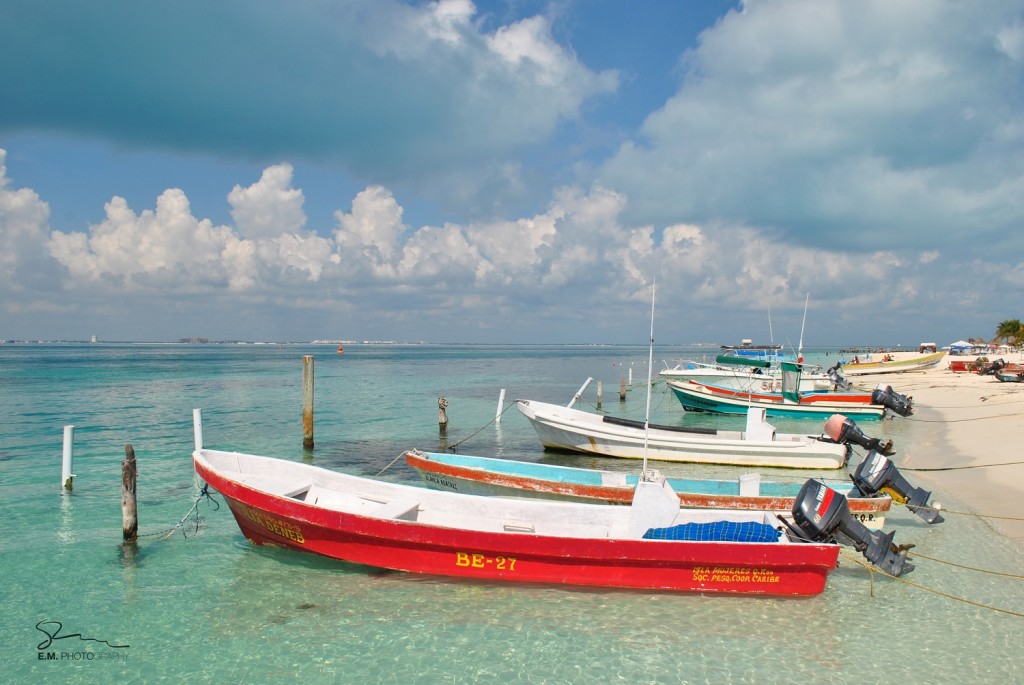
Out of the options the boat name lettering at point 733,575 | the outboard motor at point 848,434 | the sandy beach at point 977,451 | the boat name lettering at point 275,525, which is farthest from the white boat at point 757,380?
the boat name lettering at point 275,525

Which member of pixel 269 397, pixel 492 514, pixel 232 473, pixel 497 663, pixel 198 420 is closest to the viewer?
pixel 497 663

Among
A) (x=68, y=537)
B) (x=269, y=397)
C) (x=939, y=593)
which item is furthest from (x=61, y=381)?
(x=939, y=593)

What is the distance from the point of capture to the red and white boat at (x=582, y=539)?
30.3 ft

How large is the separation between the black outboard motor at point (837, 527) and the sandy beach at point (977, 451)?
424cm

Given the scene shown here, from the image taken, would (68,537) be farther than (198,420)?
No

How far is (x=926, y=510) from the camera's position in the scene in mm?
13297

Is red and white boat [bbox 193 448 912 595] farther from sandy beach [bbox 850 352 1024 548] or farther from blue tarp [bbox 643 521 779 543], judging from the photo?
sandy beach [bbox 850 352 1024 548]

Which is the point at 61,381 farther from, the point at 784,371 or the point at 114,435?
the point at 784,371

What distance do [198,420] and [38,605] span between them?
313 inches

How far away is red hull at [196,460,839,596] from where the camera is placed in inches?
361

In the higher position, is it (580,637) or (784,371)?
(784,371)

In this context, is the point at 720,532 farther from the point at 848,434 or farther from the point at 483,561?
the point at 848,434

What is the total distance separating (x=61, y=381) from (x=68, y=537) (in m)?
53.8

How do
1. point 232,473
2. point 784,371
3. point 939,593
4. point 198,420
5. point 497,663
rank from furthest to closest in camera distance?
point 784,371 → point 198,420 → point 232,473 → point 939,593 → point 497,663
